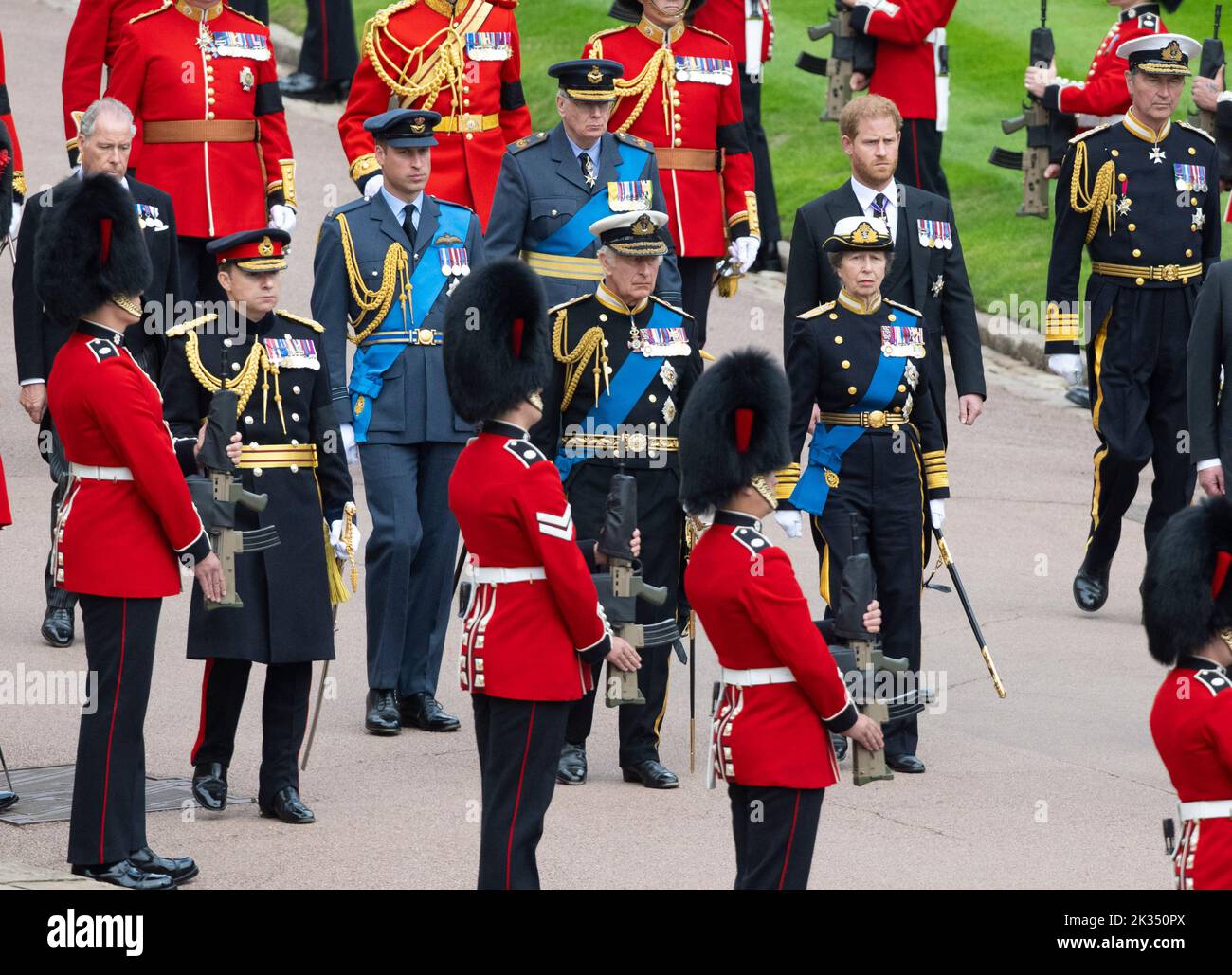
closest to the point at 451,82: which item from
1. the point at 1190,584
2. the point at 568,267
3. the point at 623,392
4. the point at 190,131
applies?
the point at 190,131

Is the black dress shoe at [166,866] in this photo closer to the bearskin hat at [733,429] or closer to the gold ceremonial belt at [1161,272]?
the bearskin hat at [733,429]

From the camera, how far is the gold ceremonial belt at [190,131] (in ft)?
32.3

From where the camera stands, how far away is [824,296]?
8641mm

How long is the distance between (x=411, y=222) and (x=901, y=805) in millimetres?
2683

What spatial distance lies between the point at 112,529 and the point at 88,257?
29.4 inches

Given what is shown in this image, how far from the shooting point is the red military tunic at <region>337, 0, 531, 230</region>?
952cm

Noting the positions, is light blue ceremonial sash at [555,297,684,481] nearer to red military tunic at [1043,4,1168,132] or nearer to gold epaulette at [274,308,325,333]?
gold epaulette at [274,308,325,333]

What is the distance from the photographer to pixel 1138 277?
10117 millimetres

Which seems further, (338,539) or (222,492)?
(338,539)

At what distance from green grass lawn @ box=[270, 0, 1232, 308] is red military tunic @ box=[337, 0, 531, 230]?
5.72 metres

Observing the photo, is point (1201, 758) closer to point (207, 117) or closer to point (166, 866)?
point (166, 866)

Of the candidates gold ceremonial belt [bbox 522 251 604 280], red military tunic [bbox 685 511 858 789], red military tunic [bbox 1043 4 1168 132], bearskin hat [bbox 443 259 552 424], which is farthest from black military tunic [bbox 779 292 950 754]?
red military tunic [bbox 1043 4 1168 132]

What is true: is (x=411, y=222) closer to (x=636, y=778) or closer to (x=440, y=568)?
(x=440, y=568)

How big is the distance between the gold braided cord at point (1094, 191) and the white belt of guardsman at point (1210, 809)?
5.07m
